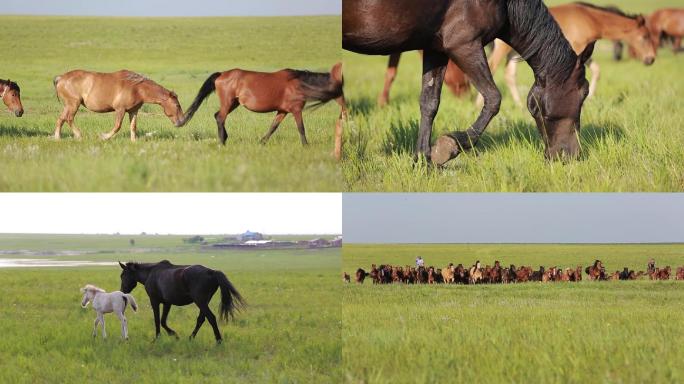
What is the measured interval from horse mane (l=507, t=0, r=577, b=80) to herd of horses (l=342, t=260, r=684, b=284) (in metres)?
3.34

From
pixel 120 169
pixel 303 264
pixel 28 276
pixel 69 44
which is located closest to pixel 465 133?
pixel 303 264

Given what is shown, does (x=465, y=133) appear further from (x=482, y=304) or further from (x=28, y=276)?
(x=28, y=276)

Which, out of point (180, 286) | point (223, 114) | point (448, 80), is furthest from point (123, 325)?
point (448, 80)

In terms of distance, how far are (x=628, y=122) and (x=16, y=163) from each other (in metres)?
6.25

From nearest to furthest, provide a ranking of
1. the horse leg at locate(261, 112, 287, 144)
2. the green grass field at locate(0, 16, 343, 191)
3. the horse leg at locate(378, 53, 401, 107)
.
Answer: the green grass field at locate(0, 16, 343, 191)
the horse leg at locate(261, 112, 287, 144)
the horse leg at locate(378, 53, 401, 107)

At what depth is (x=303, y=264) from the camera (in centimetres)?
773

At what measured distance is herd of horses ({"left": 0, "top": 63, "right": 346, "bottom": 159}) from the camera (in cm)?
709

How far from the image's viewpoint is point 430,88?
8.16m

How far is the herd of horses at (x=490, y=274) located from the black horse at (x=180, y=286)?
2.87 metres

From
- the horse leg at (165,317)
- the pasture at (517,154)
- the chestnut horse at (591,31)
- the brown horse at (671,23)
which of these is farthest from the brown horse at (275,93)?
the brown horse at (671,23)

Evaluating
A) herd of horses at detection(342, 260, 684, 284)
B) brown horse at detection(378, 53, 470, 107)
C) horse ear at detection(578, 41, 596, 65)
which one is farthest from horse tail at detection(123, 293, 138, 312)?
brown horse at detection(378, 53, 470, 107)

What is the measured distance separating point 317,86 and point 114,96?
4.93 feet

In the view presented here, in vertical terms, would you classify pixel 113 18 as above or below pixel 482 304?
above

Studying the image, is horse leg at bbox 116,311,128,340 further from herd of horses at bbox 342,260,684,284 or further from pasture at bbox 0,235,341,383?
herd of horses at bbox 342,260,684,284
